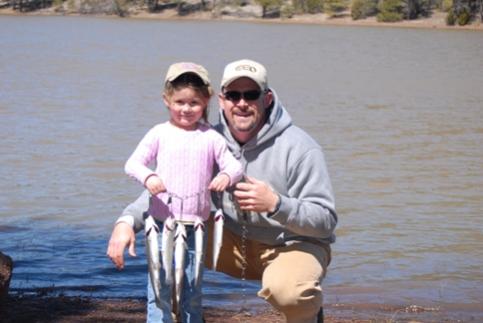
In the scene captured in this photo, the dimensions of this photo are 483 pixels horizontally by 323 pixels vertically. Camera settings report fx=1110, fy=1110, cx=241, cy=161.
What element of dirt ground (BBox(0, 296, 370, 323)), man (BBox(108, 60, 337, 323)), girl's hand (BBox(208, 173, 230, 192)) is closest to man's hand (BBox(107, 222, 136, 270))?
man (BBox(108, 60, 337, 323))

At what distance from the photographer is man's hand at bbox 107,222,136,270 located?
4.84 meters

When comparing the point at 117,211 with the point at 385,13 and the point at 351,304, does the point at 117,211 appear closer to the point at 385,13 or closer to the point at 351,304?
the point at 351,304

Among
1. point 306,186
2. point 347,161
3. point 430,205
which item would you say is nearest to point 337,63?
point 347,161

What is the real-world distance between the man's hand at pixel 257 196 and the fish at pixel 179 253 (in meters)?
0.29

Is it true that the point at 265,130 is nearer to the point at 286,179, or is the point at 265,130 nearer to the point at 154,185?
the point at 286,179

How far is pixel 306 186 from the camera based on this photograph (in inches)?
198

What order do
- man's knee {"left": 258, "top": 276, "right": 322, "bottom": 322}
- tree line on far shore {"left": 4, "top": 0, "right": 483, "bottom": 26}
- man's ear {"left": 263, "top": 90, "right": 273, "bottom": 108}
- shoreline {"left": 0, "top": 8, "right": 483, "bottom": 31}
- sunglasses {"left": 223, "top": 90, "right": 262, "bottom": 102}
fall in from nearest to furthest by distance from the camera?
1. man's knee {"left": 258, "top": 276, "right": 322, "bottom": 322}
2. sunglasses {"left": 223, "top": 90, "right": 262, "bottom": 102}
3. man's ear {"left": 263, "top": 90, "right": 273, "bottom": 108}
4. shoreline {"left": 0, "top": 8, "right": 483, "bottom": 31}
5. tree line on far shore {"left": 4, "top": 0, "right": 483, "bottom": 26}

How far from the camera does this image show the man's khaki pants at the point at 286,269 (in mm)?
4961

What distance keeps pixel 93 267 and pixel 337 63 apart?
88.8 feet

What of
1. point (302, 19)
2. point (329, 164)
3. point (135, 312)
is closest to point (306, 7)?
point (302, 19)

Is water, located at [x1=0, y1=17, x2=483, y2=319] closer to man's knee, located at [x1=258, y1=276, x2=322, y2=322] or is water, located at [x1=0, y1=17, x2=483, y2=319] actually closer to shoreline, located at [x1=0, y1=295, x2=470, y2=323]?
shoreline, located at [x1=0, y1=295, x2=470, y2=323]

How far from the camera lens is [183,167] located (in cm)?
486

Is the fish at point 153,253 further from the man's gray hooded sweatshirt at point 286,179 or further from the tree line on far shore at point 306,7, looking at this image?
the tree line on far shore at point 306,7

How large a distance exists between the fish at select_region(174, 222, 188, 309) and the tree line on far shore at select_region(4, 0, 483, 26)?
6347 centimetres
